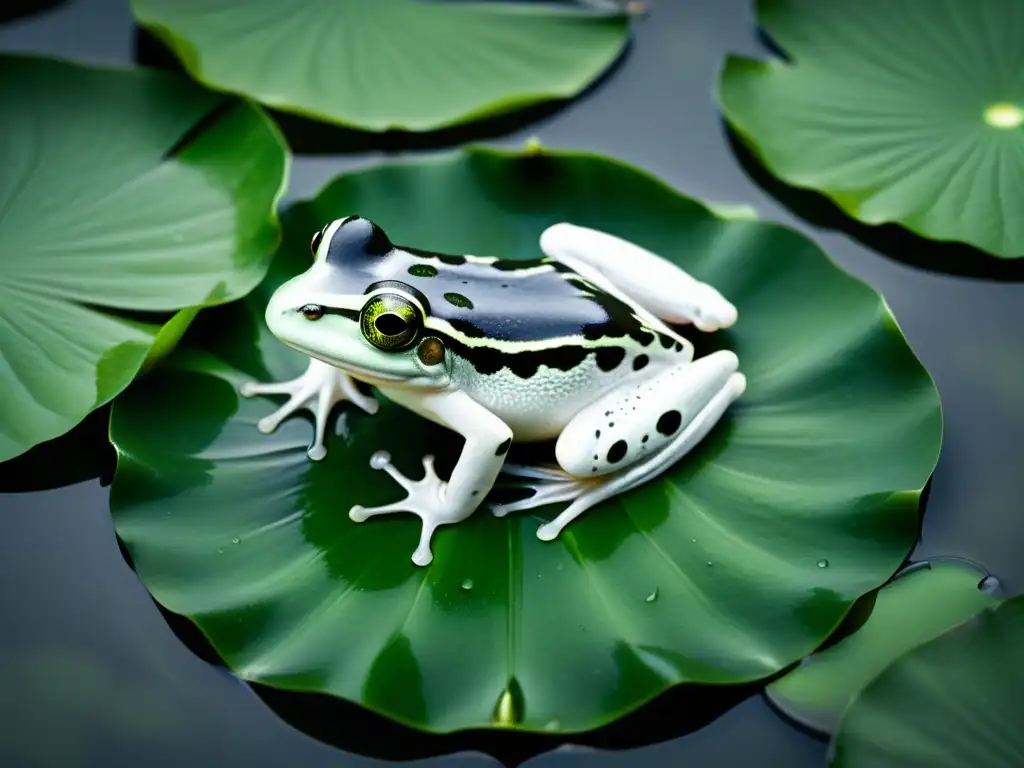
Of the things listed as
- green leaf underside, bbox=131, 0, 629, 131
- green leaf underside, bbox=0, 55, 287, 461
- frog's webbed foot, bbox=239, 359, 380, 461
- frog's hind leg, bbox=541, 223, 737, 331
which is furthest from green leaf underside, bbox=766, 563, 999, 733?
green leaf underside, bbox=131, 0, 629, 131

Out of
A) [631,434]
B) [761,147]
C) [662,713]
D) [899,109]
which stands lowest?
[662,713]

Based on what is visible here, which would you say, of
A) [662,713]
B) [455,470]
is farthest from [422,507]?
[662,713]

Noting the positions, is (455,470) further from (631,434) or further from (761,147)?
(761,147)

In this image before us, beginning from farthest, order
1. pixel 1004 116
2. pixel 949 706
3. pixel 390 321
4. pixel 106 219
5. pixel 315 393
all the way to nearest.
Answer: pixel 1004 116 < pixel 106 219 < pixel 315 393 < pixel 390 321 < pixel 949 706

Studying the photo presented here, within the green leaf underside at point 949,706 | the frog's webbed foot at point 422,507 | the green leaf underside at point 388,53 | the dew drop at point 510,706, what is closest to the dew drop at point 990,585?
the green leaf underside at point 949,706

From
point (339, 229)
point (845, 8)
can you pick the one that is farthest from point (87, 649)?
point (845, 8)

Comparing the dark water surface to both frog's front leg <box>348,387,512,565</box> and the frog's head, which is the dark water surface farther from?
the frog's head
